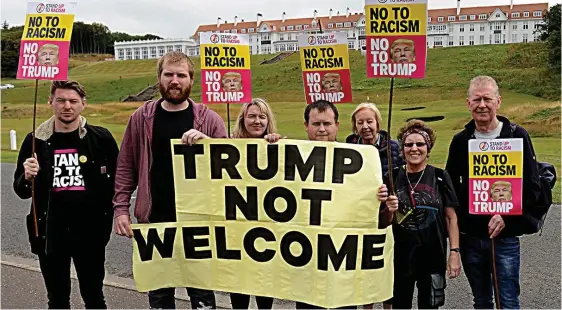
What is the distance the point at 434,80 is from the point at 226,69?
2027 inches

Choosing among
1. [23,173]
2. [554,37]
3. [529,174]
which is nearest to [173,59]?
[23,173]

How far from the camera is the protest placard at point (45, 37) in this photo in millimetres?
4539

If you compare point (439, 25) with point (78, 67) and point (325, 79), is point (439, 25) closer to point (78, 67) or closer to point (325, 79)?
point (78, 67)

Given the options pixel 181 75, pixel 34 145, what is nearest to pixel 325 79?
pixel 181 75

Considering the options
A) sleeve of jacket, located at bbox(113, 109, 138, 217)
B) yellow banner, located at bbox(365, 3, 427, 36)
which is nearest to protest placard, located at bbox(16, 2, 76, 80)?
sleeve of jacket, located at bbox(113, 109, 138, 217)

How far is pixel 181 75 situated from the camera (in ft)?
12.9

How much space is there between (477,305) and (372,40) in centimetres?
224

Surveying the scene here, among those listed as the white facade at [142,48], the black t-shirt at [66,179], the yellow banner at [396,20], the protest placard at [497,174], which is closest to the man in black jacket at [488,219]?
the protest placard at [497,174]

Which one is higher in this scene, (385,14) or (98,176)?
(385,14)

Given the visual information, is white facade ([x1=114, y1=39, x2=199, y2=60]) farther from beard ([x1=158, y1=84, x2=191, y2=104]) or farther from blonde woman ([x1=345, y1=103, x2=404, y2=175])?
beard ([x1=158, y1=84, x2=191, y2=104])

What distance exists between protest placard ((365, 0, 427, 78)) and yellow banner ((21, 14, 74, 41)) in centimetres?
252

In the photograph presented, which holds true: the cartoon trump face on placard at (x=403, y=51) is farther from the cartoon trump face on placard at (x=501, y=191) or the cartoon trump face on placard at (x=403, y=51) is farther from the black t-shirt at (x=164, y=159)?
the black t-shirt at (x=164, y=159)

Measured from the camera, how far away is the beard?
394cm

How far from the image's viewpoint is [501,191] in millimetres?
3969
